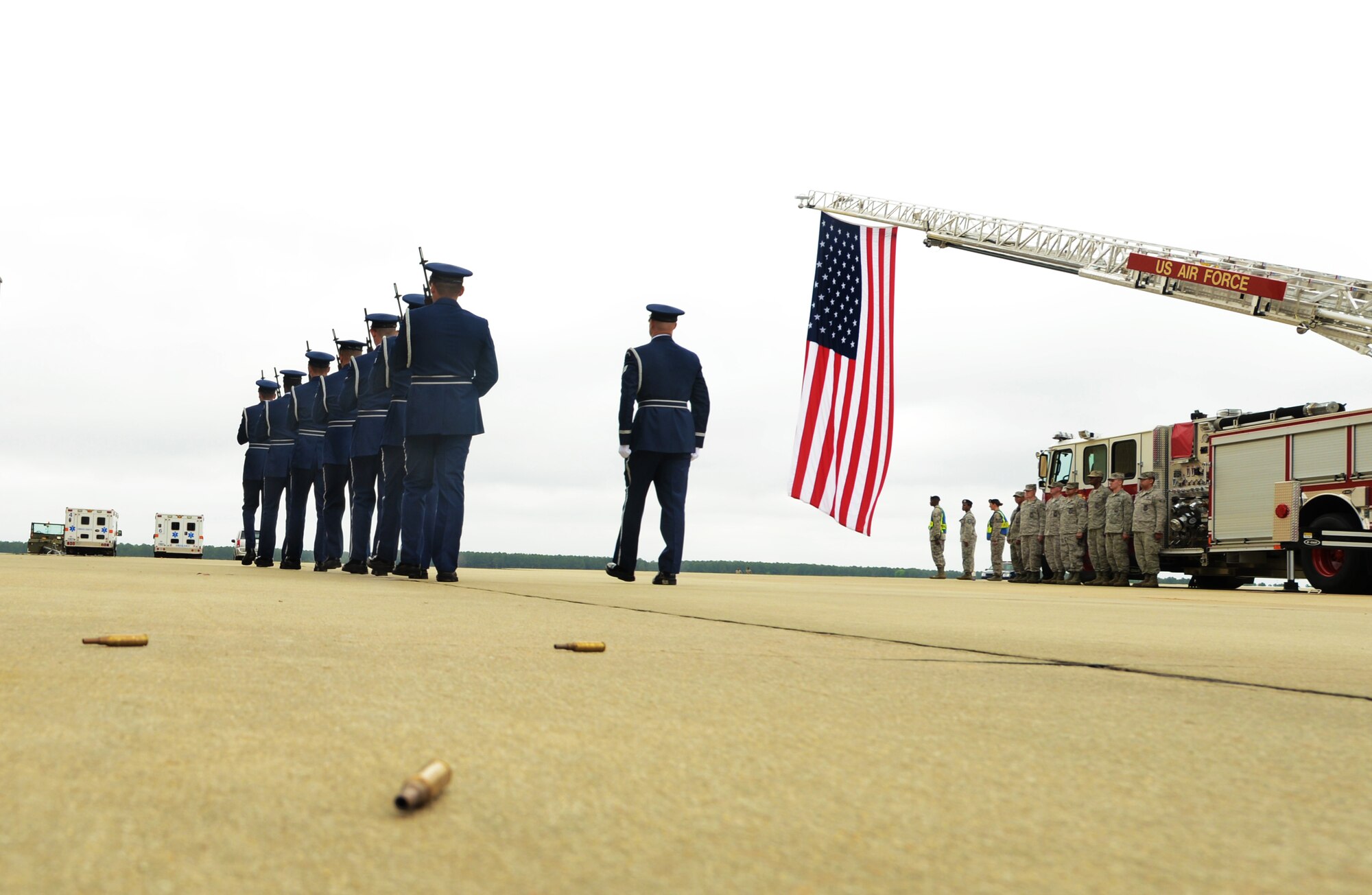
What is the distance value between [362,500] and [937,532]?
18.3 metres

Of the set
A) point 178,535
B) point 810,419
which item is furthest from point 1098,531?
point 178,535

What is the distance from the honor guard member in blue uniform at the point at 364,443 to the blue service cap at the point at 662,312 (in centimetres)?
241

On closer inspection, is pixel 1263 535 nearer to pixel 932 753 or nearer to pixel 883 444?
pixel 883 444

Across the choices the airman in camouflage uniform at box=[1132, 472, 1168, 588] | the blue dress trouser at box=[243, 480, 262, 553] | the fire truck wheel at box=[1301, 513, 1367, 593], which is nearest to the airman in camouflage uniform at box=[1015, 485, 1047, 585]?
the airman in camouflage uniform at box=[1132, 472, 1168, 588]

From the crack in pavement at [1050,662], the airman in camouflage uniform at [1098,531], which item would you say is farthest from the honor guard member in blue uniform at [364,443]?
the airman in camouflage uniform at [1098,531]

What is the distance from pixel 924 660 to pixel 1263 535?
18320 millimetres

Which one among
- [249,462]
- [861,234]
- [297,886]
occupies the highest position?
[861,234]

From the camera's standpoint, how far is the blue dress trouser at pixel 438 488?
9688 millimetres

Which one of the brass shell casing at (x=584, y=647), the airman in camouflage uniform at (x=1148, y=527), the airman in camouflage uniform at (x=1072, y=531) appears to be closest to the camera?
the brass shell casing at (x=584, y=647)

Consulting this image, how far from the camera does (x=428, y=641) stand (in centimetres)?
381

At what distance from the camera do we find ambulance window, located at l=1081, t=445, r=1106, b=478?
2381 centimetres

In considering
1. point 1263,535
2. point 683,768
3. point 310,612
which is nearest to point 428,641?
point 310,612

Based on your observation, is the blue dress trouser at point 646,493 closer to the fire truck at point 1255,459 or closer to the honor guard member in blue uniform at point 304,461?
the honor guard member in blue uniform at point 304,461

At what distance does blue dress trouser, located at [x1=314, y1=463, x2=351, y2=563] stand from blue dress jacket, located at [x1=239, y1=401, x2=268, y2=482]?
251cm
